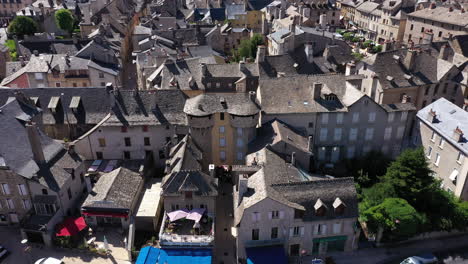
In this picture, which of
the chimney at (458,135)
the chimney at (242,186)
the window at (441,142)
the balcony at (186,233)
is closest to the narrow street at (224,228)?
the balcony at (186,233)

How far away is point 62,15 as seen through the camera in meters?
128

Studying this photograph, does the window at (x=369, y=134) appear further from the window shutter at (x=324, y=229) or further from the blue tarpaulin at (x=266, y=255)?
the blue tarpaulin at (x=266, y=255)

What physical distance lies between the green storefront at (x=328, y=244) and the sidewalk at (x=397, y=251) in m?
0.76

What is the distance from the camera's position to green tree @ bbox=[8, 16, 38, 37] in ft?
394

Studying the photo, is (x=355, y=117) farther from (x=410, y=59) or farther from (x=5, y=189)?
(x=5, y=189)

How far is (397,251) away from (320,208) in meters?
12.7

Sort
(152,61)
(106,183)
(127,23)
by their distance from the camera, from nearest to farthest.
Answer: (106,183)
(152,61)
(127,23)

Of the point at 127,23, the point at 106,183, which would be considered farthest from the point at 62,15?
the point at 106,183

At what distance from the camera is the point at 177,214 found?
46.9 metres

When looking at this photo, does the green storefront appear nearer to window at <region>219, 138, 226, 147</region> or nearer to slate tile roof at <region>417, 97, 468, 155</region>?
window at <region>219, 138, 226, 147</region>

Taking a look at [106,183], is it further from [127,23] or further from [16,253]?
[127,23]

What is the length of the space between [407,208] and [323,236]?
37.2ft

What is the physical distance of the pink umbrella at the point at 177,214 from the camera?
4644 centimetres

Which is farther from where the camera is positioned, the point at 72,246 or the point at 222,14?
the point at 222,14
